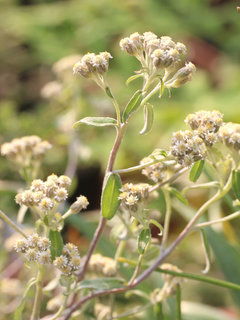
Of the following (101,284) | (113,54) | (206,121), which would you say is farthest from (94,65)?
(113,54)

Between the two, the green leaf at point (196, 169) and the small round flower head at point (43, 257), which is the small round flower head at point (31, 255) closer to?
Result: the small round flower head at point (43, 257)

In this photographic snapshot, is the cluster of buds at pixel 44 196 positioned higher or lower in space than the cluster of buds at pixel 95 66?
lower

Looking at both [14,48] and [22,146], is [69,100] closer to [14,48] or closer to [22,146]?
[22,146]

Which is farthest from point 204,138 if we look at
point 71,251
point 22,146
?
point 22,146

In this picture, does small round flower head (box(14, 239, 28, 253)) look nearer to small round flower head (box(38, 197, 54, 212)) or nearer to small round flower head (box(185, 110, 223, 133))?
small round flower head (box(38, 197, 54, 212))

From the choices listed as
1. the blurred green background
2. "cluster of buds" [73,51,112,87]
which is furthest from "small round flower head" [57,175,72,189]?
the blurred green background

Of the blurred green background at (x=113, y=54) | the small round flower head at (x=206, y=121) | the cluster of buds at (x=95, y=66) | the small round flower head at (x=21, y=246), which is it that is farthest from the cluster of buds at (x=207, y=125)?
the blurred green background at (x=113, y=54)
